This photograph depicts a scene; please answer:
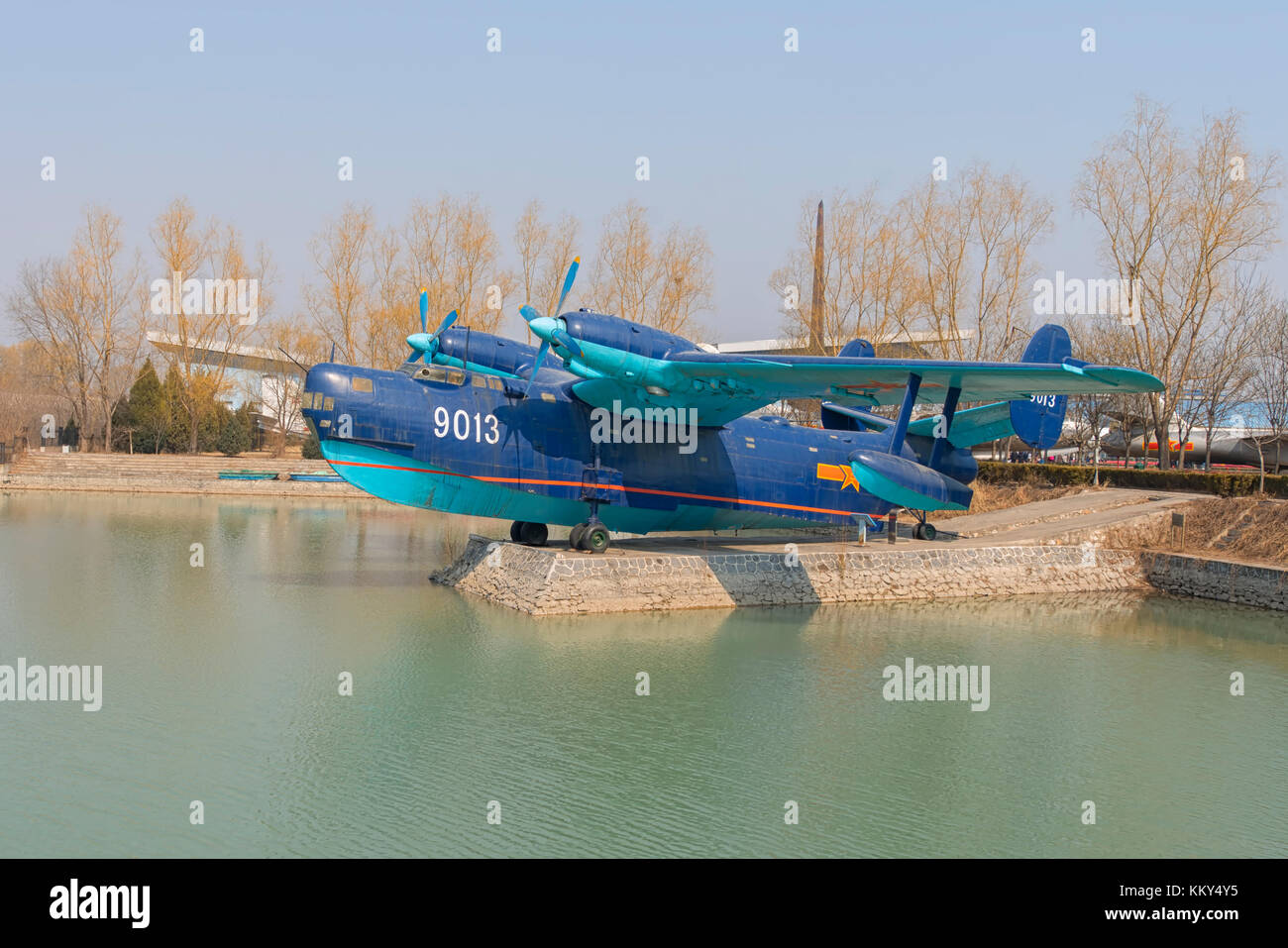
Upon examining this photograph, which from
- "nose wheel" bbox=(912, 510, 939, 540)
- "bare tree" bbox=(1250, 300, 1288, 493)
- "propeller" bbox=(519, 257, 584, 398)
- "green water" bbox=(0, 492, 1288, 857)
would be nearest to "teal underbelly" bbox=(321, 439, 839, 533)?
"green water" bbox=(0, 492, 1288, 857)

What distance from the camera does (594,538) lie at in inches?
Result: 826

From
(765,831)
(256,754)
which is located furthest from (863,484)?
(256,754)

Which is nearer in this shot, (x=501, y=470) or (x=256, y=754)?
(x=256, y=754)

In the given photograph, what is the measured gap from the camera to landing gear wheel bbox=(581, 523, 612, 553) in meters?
20.9

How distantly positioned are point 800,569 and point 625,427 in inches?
200

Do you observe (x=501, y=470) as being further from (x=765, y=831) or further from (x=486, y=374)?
(x=765, y=831)

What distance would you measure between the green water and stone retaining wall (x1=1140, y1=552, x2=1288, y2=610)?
7.44 feet

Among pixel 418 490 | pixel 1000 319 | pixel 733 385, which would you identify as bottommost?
pixel 418 490

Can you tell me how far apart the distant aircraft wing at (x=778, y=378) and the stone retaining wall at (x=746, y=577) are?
3.39m

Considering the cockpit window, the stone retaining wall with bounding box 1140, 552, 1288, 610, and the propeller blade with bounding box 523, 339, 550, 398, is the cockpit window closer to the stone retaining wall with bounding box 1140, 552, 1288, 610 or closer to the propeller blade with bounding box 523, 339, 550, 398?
the propeller blade with bounding box 523, 339, 550, 398

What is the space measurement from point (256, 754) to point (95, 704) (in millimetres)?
3163

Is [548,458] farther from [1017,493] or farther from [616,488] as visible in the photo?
[1017,493]

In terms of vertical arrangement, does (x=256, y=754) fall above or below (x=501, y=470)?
below

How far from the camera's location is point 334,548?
28031 millimetres
